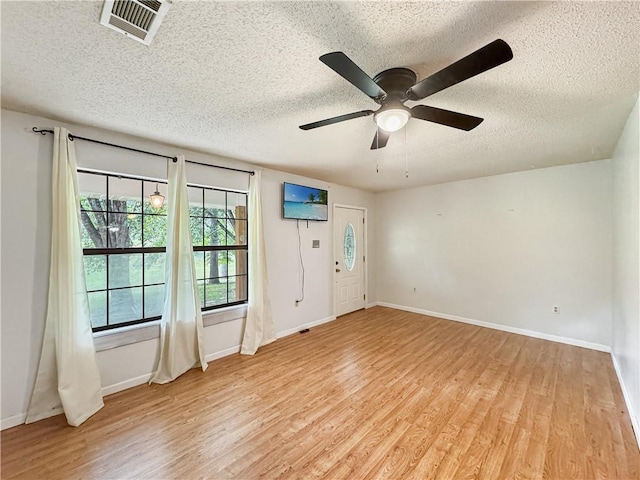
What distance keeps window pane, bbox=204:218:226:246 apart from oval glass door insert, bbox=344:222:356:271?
8.23 ft

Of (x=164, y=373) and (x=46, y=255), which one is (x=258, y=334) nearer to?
(x=164, y=373)

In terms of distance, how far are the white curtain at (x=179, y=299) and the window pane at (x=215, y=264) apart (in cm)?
55

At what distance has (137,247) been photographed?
112 inches

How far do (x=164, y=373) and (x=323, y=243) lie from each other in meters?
2.96

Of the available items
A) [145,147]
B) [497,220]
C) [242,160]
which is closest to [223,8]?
[145,147]

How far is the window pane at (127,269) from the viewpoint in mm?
3002

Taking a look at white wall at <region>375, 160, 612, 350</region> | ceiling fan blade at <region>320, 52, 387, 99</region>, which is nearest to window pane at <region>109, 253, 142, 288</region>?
ceiling fan blade at <region>320, 52, 387, 99</region>

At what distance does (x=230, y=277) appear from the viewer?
12.4 ft

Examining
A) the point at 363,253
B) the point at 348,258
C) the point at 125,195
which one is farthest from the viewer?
the point at 363,253

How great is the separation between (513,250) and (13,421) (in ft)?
19.8

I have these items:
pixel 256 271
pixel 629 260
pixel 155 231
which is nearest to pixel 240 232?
pixel 256 271

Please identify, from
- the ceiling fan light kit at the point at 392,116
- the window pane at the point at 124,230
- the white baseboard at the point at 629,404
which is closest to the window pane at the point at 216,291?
the window pane at the point at 124,230

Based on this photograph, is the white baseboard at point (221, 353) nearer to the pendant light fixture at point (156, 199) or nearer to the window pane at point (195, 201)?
the window pane at point (195, 201)

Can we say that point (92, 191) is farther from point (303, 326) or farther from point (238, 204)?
point (303, 326)
